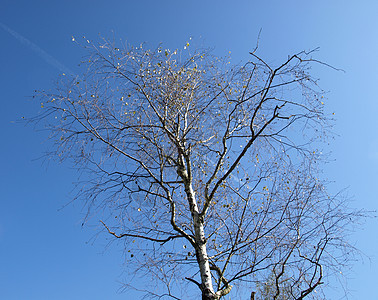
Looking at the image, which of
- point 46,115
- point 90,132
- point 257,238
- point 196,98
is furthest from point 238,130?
point 46,115

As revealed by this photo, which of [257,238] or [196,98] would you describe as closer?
[257,238]

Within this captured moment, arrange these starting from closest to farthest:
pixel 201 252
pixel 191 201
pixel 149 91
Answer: pixel 201 252, pixel 191 201, pixel 149 91

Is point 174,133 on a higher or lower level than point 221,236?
higher

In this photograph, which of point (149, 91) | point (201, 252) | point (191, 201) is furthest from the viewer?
point (149, 91)

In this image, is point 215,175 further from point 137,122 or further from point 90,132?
point 90,132

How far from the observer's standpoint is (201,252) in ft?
14.1

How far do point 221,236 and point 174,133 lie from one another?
65.3 inches

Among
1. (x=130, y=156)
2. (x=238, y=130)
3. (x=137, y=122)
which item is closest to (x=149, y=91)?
(x=137, y=122)

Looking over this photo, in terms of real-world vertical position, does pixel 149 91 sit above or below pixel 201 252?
above

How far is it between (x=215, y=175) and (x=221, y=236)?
863mm

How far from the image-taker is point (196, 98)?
212 inches

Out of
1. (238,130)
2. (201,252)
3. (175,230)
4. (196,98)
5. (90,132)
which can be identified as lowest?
(201,252)

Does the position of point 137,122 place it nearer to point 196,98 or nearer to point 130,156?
point 130,156

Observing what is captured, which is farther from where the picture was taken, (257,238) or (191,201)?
(191,201)
